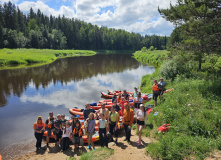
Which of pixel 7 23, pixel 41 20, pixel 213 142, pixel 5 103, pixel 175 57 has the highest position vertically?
pixel 41 20

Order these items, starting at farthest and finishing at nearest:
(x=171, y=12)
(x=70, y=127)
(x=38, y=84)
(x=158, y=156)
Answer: (x=38, y=84) → (x=171, y=12) → (x=70, y=127) → (x=158, y=156)

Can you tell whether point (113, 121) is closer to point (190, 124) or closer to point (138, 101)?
point (138, 101)

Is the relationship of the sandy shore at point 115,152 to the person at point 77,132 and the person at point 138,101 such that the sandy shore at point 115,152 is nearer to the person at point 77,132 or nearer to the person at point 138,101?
the person at point 77,132

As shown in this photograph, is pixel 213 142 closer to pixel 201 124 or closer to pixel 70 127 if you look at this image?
pixel 201 124

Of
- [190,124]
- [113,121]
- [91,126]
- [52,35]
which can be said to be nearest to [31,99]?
[91,126]

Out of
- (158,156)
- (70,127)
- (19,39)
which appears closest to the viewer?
(158,156)

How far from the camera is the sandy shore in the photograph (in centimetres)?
608

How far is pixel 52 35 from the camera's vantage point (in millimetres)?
78125

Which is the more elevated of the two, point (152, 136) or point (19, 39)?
point (19, 39)

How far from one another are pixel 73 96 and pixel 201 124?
13.3 m

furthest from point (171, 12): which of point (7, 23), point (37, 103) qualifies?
point (7, 23)

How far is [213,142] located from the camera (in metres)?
5.73

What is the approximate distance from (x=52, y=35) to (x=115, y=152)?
266ft

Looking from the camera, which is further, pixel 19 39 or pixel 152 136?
pixel 19 39
